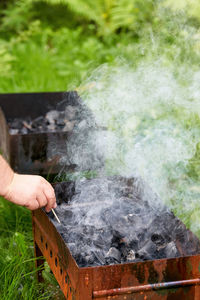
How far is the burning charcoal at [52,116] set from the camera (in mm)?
4305

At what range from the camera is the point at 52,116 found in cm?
433

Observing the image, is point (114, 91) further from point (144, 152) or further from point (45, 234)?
point (45, 234)

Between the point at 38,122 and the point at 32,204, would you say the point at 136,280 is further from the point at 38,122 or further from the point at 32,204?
the point at 38,122

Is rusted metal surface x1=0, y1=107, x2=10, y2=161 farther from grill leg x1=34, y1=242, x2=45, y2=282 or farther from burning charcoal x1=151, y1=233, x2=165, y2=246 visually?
burning charcoal x1=151, y1=233, x2=165, y2=246

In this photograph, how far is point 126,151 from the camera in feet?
9.96

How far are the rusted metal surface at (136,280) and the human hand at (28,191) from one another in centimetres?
22

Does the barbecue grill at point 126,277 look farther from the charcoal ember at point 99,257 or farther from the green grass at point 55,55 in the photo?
the green grass at point 55,55

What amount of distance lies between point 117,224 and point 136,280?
522 mm

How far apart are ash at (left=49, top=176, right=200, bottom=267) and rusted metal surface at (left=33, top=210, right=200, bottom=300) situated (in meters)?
0.23

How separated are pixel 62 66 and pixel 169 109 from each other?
2.51 meters

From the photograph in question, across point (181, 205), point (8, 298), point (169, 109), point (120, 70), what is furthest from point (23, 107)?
point (8, 298)

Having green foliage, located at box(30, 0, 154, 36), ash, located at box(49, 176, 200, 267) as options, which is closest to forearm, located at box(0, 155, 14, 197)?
ash, located at box(49, 176, 200, 267)

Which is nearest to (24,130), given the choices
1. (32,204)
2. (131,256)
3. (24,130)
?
(24,130)

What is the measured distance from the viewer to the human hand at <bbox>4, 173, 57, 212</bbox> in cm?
191
